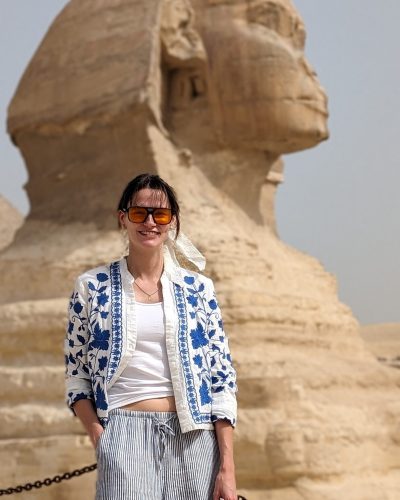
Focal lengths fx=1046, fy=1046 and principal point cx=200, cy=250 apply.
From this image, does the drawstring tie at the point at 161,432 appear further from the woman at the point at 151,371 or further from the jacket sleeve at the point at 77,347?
the jacket sleeve at the point at 77,347

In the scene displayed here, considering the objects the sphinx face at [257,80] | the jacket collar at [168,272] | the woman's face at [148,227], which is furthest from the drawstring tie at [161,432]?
the sphinx face at [257,80]

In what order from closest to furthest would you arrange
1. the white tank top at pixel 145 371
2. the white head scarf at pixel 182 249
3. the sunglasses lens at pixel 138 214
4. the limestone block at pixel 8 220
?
the white tank top at pixel 145 371
the sunglasses lens at pixel 138 214
the white head scarf at pixel 182 249
the limestone block at pixel 8 220

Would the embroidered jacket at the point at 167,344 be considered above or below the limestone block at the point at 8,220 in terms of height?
below

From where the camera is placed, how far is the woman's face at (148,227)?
12.0ft

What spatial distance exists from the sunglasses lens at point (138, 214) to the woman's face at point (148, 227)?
13 millimetres

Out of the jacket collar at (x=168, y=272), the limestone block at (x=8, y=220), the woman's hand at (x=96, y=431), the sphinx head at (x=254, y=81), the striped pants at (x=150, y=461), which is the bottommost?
the striped pants at (x=150, y=461)

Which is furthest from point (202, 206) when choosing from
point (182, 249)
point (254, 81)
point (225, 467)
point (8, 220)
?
point (8, 220)

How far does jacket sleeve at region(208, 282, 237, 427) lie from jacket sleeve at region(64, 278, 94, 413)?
1.39 feet

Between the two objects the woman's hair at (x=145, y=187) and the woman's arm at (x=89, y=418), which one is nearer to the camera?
the woman's arm at (x=89, y=418)

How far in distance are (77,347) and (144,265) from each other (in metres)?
0.37

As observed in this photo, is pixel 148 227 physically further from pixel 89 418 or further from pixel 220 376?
pixel 89 418

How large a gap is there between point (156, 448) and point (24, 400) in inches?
212

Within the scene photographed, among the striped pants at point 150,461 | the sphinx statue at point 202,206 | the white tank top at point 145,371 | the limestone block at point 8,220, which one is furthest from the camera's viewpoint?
the limestone block at point 8,220

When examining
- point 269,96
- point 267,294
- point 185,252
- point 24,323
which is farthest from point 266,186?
point 185,252
